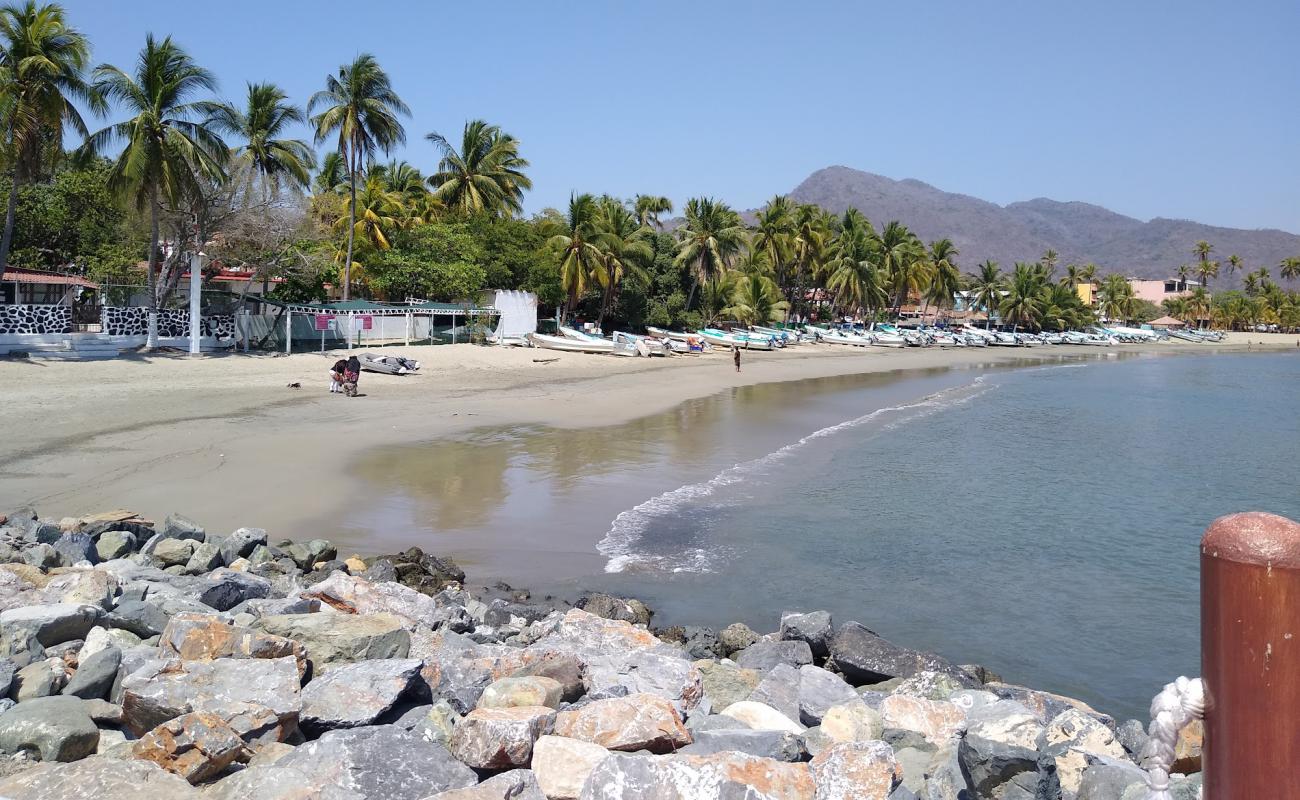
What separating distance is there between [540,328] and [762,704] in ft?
146

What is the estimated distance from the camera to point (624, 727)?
16.9 feet

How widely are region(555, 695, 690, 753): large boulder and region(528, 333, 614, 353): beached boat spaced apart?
3976 centimetres

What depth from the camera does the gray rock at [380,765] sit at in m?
4.63

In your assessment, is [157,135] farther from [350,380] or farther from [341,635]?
[341,635]

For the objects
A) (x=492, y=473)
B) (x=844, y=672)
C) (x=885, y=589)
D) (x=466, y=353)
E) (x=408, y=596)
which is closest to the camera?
(x=844, y=672)

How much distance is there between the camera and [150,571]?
9.12 m

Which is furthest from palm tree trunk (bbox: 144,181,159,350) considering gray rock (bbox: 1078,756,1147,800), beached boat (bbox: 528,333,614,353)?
gray rock (bbox: 1078,756,1147,800)

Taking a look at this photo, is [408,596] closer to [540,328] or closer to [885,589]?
[885,589]

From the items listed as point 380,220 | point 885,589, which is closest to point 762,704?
point 885,589

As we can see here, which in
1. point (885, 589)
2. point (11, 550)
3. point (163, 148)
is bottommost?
point (885, 589)

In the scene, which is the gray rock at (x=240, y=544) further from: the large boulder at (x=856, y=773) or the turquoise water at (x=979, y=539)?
the large boulder at (x=856, y=773)

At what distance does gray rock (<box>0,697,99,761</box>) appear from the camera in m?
4.83

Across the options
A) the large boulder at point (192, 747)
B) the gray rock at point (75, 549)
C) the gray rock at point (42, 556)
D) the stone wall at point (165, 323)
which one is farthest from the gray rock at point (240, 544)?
the stone wall at point (165, 323)

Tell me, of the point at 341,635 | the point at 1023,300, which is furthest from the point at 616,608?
the point at 1023,300
